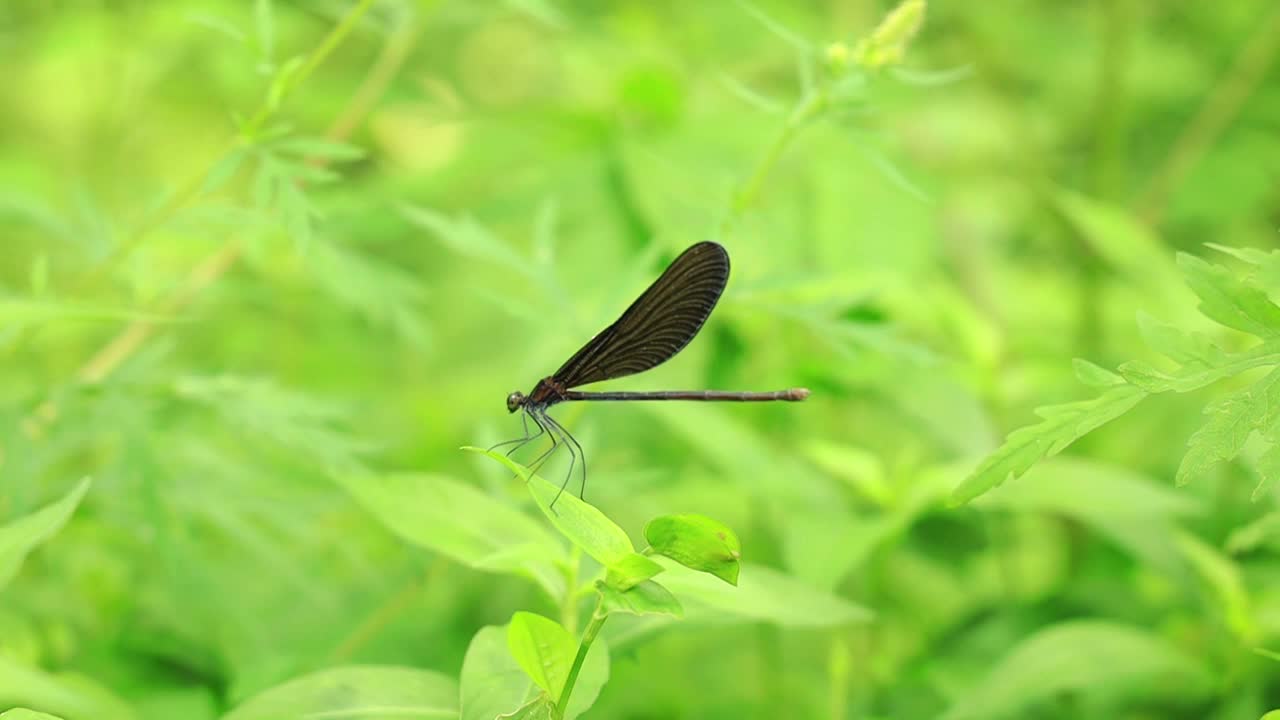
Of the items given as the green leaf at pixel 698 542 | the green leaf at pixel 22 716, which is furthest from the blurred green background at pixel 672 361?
the green leaf at pixel 698 542

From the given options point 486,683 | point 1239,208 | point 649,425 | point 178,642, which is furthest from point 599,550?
point 1239,208

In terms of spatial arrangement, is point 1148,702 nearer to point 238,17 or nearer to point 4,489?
point 4,489

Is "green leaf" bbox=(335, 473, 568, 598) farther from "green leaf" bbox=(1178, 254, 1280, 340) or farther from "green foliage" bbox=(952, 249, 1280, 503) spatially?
"green leaf" bbox=(1178, 254, 1280, 340)

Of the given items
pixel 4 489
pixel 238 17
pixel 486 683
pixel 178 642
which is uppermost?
pixel 238 17

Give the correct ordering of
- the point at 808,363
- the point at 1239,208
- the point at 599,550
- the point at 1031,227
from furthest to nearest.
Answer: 1. the point at 1031,227
2. the point at 1239,208
3. the point at 808,363
4. the point at 599,550

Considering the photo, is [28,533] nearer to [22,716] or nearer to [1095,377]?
[22,716]

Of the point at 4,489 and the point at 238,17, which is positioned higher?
the point at 238,17

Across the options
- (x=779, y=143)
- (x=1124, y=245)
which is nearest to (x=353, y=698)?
(x=779, y=143)
